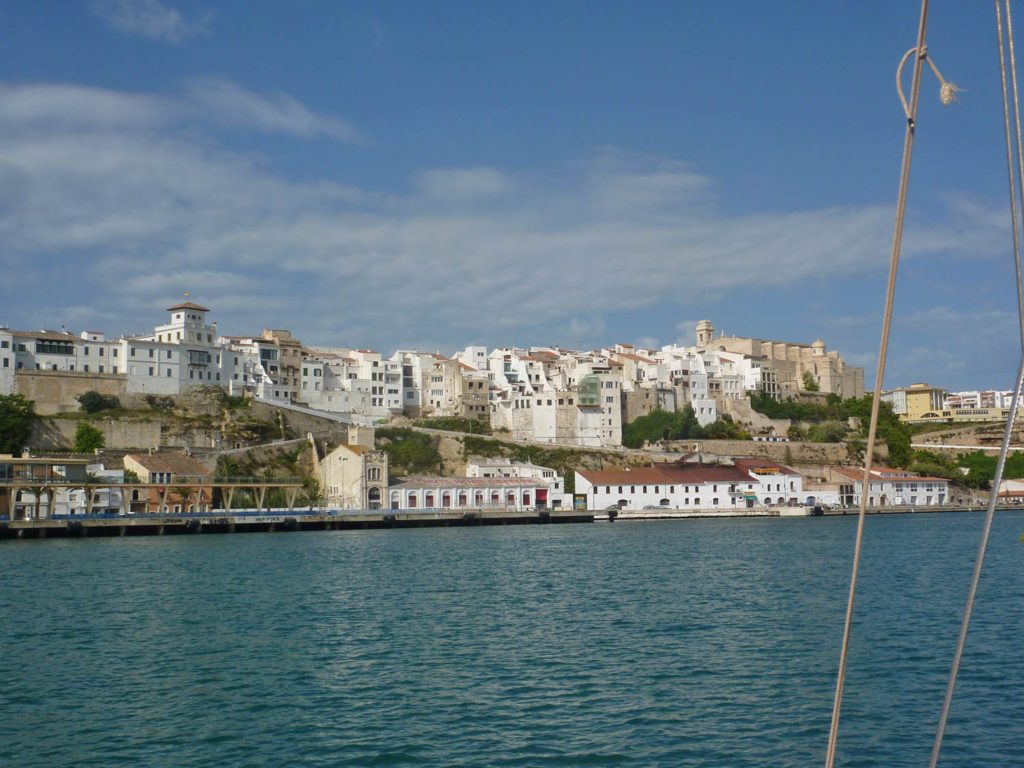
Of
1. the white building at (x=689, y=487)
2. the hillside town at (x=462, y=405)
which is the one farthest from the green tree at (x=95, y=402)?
the white building at (x=689, y=487)

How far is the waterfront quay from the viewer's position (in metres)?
52.7

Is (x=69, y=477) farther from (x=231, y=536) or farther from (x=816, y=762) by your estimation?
(x=816, y=762)

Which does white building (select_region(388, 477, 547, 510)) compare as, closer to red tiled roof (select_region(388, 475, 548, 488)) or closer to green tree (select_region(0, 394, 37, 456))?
red tiled roof (select_region(388, 475, 548, 488))

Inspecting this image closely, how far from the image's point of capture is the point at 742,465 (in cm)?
8175

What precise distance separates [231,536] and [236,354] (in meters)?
26.8

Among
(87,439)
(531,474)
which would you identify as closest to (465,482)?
(531,474)

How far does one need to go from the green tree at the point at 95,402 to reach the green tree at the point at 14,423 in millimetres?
4660

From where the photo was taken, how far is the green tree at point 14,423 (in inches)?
2388

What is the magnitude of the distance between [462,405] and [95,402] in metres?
31.6

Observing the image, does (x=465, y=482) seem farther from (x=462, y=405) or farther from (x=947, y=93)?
(x=947, y=93)

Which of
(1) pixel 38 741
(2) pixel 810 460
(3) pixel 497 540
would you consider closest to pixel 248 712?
(1) pixel 38 741

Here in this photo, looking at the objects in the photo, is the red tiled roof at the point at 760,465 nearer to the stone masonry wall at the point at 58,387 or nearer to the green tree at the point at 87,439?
the green tree at the point at 87,439

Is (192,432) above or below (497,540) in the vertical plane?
above

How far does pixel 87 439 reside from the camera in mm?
64125
